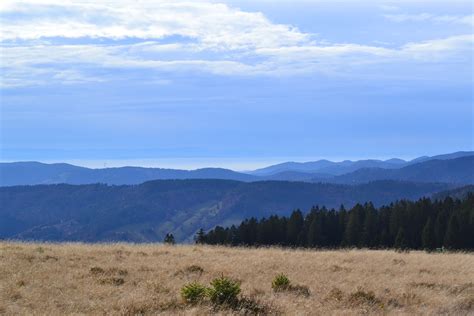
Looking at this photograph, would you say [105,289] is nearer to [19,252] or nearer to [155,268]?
[155,268]

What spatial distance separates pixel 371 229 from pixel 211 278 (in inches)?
1624

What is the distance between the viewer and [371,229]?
5353 cm

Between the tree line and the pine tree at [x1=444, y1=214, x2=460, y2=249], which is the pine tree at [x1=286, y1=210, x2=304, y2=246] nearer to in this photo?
the tree line

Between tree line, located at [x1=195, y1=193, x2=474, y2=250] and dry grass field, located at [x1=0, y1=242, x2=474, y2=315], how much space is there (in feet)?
98.7

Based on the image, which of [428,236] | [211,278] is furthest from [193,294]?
[428,236]

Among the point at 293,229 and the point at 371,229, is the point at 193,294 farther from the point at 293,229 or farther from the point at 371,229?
the point at 293,229

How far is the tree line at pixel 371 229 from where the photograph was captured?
50.0 meters

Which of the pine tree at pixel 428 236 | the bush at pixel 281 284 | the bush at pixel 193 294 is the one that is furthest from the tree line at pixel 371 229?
the bush at pixel 193 294

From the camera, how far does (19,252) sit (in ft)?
55.7

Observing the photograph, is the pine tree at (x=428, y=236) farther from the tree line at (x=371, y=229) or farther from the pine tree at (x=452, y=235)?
the pine tree at (x=452, y=235)

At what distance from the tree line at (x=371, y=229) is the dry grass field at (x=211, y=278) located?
98.7ft

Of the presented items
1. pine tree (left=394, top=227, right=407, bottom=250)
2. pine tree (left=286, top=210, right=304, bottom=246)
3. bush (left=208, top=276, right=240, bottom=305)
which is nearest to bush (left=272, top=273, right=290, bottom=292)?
bush (left=208, top=276, right=240, bottom=305)

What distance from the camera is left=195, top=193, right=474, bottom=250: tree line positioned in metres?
50.0

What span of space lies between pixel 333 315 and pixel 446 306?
3.58 metres
